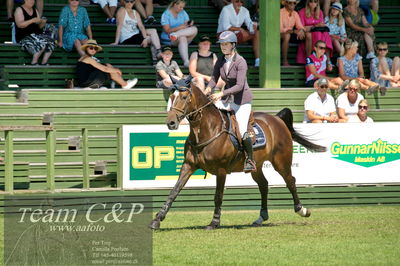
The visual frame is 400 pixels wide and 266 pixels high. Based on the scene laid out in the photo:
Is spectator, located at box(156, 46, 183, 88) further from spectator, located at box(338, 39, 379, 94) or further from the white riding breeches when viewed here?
the white riding breeches

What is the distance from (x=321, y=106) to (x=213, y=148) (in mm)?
4855

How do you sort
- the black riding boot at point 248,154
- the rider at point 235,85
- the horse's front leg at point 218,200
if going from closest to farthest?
the horse's front leg at point 218,200 → the rider at point 235,85 → the black riding boot at point 248,154

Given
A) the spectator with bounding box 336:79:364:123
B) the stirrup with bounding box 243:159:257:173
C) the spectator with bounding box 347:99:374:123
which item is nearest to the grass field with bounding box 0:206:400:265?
the stirrup with bounding box 243:159:257:173

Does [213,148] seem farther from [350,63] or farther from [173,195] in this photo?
[350,63]

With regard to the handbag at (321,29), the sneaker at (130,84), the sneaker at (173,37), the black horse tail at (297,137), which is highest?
the handbag at (321,29)

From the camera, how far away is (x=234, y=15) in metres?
21.4

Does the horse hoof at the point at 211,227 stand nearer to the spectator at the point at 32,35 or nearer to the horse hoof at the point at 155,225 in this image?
the horse hoof at the point at 155,225

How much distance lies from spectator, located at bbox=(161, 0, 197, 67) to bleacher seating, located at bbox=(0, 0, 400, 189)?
1.69ft

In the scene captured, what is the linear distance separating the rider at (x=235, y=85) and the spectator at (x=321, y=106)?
3.95 meters

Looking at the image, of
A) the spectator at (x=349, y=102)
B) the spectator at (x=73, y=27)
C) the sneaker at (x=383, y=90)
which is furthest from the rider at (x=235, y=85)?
the spectator at (x=73, y=27)

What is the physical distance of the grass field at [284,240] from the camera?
436 inches

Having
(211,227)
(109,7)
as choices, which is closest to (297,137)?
(211,227)

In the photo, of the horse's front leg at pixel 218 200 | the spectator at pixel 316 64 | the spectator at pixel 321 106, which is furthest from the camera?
the spectator at pixel 316 64

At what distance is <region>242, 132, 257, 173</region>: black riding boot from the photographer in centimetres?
1452
